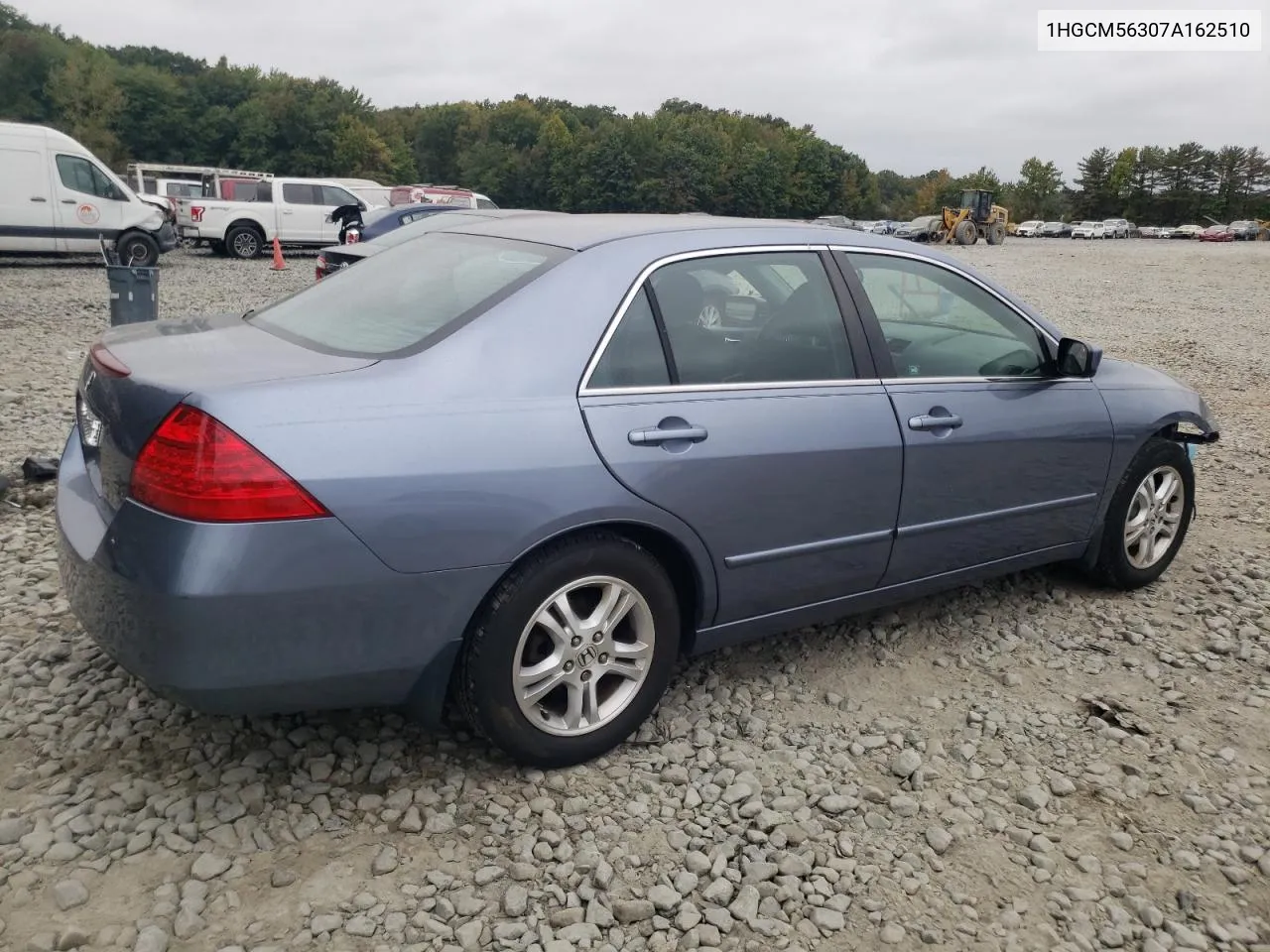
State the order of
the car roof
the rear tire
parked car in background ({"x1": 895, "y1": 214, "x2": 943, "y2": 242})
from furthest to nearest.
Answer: parked car in background ({"x1": 895, "y1": 214, "x2": 943, "y2": 242}) < the rear tire < the car roof

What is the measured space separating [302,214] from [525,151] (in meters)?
79.3

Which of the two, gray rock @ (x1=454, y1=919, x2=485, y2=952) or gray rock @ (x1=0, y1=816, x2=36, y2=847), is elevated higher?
gray rock @ (x1=0, y1=816, x2=36, y2=847)

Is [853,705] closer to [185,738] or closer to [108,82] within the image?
[185,738]

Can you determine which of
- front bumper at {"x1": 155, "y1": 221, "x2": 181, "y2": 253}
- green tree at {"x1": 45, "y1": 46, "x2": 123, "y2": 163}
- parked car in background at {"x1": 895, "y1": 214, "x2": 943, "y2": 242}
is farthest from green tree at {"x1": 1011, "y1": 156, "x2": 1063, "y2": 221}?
front bumper at {"x1": 155, "y1": 221, "x2": 181, "y2": 253}

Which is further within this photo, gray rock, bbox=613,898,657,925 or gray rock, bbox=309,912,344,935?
gray rock, bbox=613,898,657,925

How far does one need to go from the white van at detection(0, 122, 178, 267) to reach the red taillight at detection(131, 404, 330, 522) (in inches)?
636

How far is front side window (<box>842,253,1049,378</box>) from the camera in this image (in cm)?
360

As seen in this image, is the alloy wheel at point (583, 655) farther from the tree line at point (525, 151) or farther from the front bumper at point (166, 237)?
the tree line at point (525, 151)

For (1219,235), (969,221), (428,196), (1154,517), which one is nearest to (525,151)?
(1219,235)

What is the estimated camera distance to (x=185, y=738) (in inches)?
117

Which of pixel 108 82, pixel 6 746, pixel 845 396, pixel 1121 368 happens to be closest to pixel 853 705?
pixel 845 396

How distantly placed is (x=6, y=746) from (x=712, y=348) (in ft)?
7.71

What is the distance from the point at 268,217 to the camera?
72.4 feet

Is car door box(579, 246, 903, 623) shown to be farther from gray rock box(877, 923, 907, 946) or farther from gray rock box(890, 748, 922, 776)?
gray rock box(877, 923, 907, 946)
